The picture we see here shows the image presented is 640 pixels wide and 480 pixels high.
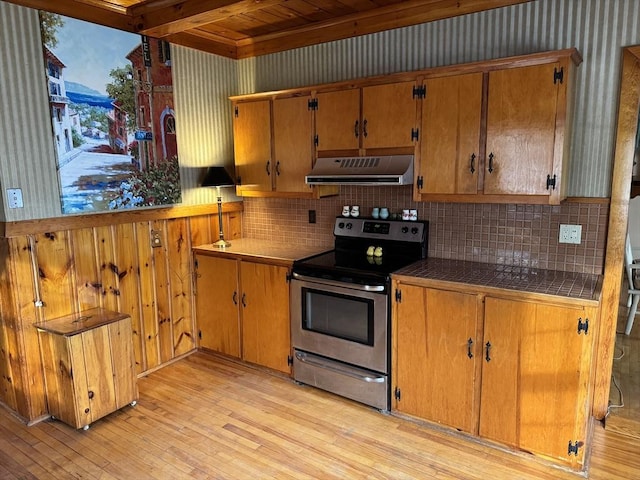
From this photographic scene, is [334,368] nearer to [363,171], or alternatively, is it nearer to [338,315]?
[338,315]

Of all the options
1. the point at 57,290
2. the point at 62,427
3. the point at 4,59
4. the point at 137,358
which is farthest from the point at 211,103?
the point at 62,427

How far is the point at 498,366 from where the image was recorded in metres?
2.48

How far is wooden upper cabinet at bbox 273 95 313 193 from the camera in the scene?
3.35m

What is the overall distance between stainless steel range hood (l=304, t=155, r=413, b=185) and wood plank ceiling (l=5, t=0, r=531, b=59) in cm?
Answer: 100

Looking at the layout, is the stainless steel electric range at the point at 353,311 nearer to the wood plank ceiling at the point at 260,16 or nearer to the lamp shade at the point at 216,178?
the lamp shade at the point at 216,178

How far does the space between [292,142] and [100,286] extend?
5.71ft

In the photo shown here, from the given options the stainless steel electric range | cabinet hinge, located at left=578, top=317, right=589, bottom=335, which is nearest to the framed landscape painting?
the stainless steel electric range

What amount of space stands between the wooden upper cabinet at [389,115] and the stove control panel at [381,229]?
0.60 metres

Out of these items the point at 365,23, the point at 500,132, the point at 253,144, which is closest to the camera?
the point at 500,132

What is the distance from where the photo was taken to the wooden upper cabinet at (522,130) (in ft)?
8.00

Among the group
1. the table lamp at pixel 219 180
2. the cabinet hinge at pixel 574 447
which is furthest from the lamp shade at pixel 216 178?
the cabinet hinge at pixel 574 447

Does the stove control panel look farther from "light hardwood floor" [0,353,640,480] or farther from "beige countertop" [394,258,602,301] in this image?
"light hardwood floor" [0,353,640,480]

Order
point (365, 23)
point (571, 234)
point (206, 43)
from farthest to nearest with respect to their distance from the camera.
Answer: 1. point (206, 43)
2. point (365, 23)
3. point (571, 234)

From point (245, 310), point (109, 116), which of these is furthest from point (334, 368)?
point (109, 116)
